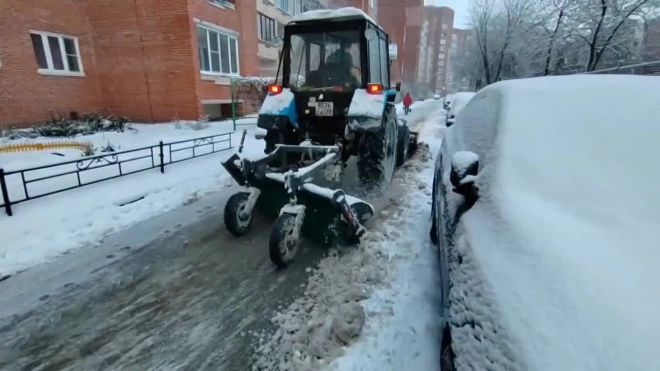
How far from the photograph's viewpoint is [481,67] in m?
30.0

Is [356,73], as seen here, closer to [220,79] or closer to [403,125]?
[403,125]

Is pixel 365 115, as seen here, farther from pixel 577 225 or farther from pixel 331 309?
pixel 577 225

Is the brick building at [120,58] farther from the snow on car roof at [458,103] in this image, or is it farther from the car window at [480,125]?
the car window at [480,125]

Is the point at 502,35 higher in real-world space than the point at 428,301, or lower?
higher

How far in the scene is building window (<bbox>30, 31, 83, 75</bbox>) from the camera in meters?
10.6

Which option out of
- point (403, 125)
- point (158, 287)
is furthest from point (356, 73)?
point (158, 287)

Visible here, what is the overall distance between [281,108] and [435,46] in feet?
268

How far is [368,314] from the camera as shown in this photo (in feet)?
8.48

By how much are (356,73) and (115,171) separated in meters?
4.85

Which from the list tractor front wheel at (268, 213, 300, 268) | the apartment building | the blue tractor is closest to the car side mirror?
the blue tractor

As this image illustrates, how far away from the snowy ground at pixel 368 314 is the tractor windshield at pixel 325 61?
2471 millimetres

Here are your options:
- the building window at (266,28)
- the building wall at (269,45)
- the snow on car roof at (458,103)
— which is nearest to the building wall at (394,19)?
the building wall at (269,45)

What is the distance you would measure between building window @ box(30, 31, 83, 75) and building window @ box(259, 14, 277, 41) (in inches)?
412

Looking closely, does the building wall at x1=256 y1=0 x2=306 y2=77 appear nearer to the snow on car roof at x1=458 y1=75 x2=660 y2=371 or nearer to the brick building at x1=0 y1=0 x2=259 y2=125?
the brick building at x1=0 y1=0 x2=259 y2=125
